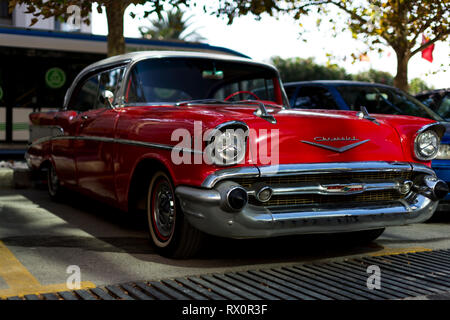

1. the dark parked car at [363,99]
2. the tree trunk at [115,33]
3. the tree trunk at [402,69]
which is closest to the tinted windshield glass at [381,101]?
the dark parked car at [363,99]

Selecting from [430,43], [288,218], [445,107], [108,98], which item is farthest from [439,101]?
[430,43]

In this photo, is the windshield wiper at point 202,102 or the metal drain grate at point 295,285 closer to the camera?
the metal drain grate at point 295,285

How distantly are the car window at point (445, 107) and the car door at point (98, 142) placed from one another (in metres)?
4.49

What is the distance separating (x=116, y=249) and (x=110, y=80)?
183 centimetres

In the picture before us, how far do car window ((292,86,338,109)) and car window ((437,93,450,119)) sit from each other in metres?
1.60

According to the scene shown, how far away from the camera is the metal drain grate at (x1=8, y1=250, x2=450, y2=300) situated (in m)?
3.40

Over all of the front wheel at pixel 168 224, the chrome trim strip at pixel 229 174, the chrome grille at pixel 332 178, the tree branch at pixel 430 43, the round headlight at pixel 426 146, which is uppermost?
the tree branch at pixel 430 43

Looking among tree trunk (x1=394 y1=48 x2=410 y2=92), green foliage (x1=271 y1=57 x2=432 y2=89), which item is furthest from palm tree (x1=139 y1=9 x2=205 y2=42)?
tree trunk (x1=394 y1=48 x2=410 y2=92)

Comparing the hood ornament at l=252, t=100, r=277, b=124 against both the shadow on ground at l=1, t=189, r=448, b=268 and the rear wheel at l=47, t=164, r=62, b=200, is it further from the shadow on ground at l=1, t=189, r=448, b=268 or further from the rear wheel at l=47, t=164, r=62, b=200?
the rear wheel at l=47, t=164, r=62, b=200

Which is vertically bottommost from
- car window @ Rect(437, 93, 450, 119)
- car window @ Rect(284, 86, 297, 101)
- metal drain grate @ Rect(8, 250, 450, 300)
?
metal drain grate @ Rect(8, 250, 450, 300)

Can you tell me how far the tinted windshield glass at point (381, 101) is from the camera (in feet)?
23.7

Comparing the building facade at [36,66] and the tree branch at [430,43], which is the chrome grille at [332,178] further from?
the building facade at [36,66]

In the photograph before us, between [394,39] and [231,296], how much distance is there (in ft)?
37.4
